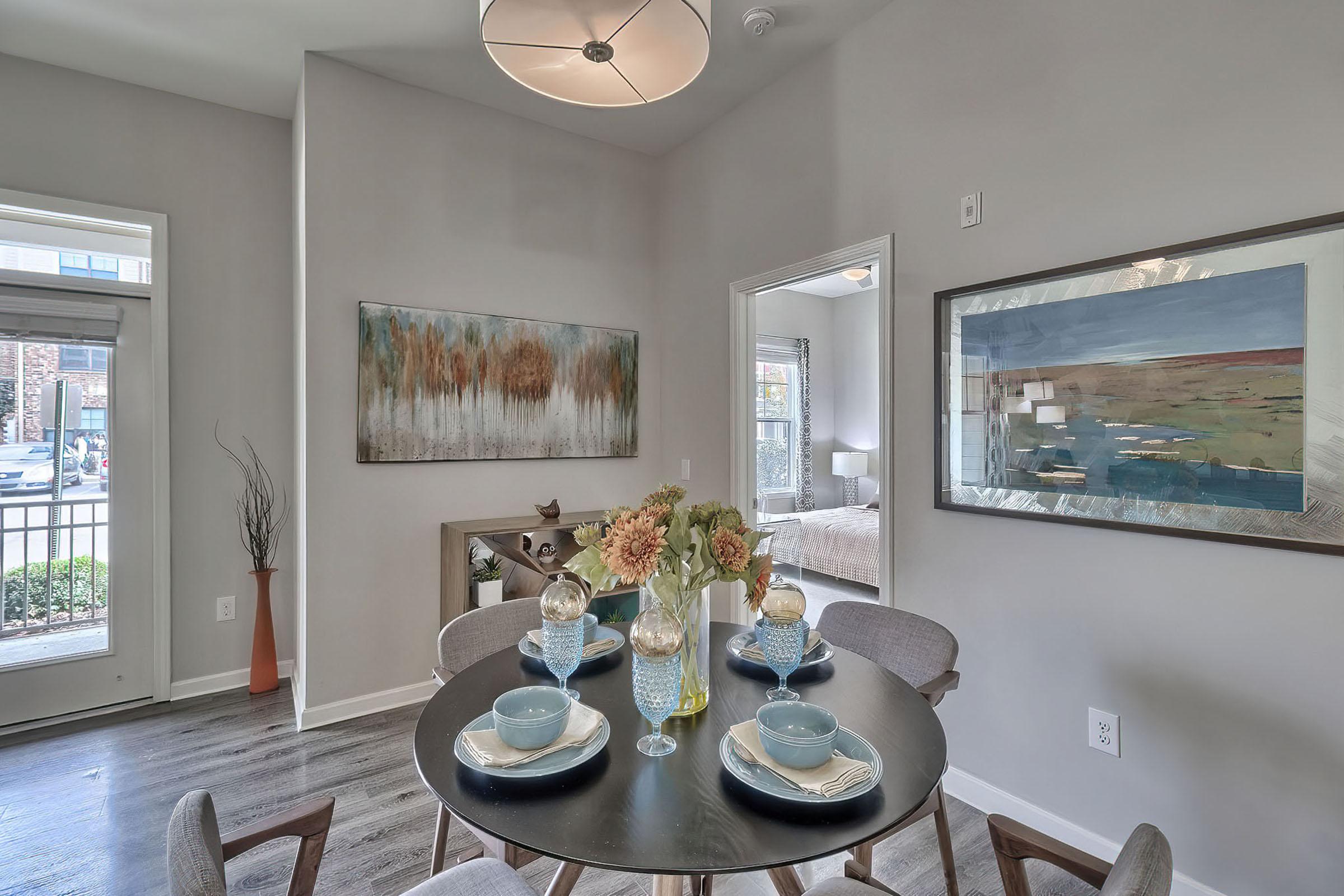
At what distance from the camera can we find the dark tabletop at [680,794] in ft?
2.86

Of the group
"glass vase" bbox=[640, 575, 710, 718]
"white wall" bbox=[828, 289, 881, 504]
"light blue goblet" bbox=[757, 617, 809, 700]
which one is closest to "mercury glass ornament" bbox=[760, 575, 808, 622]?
"light blue goblet" bbox=[757, 617, 809, 700]

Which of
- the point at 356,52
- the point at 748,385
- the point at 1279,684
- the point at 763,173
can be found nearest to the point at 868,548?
the point at 748,385

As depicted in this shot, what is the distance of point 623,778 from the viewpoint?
104 cm

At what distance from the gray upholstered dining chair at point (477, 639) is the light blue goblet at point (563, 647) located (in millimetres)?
427

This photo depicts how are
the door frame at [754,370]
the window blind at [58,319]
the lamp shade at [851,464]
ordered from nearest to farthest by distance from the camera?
the door frame at [754,370] < the window blind at [58,319] < the lamp shade at [851,464]

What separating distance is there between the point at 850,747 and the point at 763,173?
2773mm

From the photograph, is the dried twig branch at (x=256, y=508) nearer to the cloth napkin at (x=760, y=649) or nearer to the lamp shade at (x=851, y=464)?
the cloth napkin at (x=760, y=649)

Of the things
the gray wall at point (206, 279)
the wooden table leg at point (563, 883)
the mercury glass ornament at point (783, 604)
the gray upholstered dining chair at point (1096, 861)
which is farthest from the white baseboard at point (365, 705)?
the gray upholstered dining chair at point (1096, 861)

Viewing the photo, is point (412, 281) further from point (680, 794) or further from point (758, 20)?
point (680, 794)

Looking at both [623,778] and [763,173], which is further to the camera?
[763,173]

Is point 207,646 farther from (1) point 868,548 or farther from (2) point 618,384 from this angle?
(1) point 868,548

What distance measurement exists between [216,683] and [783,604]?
129 inches

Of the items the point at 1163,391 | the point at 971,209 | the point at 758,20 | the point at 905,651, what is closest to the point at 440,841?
the point at 905,651

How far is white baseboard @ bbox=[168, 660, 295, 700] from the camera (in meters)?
3.13
